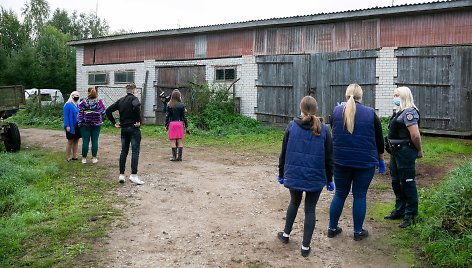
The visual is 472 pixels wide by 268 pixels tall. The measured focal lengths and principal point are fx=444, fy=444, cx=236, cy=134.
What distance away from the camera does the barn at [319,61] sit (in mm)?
12930

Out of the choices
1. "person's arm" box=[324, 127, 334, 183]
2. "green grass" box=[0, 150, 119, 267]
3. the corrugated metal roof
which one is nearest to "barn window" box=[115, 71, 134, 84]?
the corrugated metal roof

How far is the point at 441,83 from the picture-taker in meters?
13.0

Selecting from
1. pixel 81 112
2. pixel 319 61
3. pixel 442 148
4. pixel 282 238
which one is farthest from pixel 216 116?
pixel 282 238

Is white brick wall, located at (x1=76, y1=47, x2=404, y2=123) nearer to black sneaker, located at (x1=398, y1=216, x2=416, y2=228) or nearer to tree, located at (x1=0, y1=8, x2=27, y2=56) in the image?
black sneaker, located at (x1=398, y1=216, x2=416, y2=228)

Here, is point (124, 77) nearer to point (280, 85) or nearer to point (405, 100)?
point (280, 85)

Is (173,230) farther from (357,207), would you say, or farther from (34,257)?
(357,207)

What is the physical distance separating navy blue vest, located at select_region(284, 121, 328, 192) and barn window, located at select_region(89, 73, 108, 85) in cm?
1890

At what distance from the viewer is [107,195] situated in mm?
7168

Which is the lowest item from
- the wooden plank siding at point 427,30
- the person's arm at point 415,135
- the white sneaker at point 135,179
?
the white sneaker at point 135,179

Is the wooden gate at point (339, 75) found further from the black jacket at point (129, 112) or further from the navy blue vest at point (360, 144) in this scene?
the navy blue vest at point (360, 144)

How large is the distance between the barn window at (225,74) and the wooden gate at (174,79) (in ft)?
2.24

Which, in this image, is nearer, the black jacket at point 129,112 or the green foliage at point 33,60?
the black jacket at point 129,112

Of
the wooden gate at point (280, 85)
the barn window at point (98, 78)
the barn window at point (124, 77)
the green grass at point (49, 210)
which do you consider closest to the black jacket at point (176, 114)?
the green grass at point (49, 210)

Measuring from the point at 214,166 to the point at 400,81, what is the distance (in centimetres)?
723
